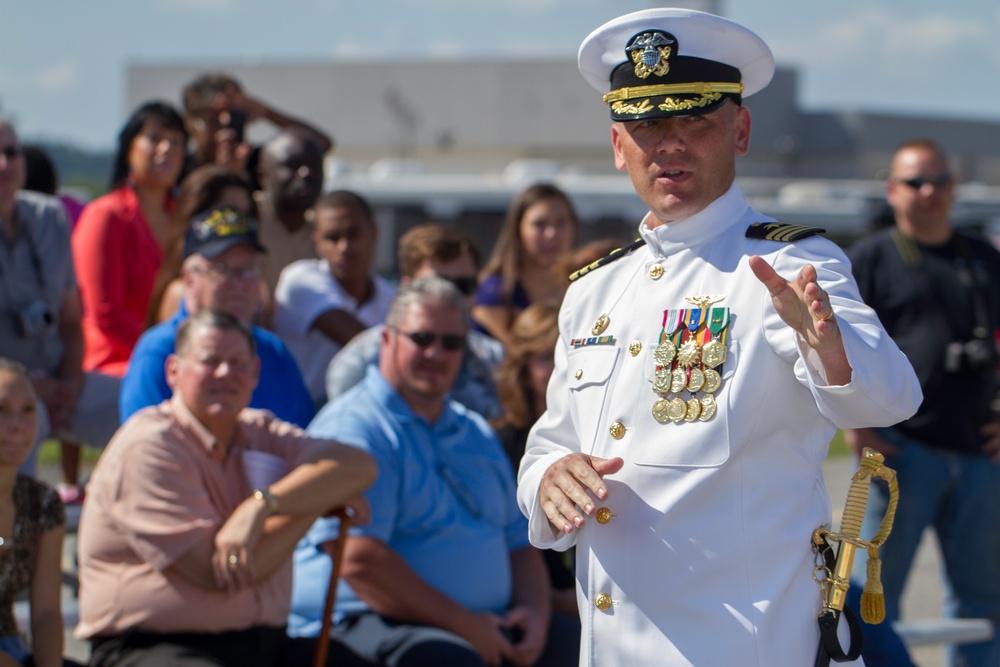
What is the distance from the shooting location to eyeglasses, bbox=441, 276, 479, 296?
548 centimetres

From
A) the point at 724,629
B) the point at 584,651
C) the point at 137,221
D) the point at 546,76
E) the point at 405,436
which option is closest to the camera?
the point at 724,629

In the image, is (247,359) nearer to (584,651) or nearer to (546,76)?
(584,651)

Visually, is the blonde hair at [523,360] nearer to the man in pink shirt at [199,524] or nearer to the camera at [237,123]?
the man in pink shirt at [199,524]

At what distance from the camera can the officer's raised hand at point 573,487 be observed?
7.25 feet

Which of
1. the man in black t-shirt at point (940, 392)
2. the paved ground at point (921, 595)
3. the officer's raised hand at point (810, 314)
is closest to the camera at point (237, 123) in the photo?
the paved ground at point (921, 595)

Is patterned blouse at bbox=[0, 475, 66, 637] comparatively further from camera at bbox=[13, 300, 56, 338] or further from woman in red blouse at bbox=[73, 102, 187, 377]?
woman in red blouse at bbox=[73, 102, 187, 377]

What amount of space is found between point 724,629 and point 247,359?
2052mm

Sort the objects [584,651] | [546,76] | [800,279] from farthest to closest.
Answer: [546,76] < [584,651] < [800,279]

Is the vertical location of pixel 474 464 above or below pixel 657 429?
below

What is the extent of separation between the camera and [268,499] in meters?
3.68

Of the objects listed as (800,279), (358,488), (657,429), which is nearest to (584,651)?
(657,429)

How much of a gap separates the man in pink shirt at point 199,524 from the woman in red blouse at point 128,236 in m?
1.59

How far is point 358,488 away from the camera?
3855 mm

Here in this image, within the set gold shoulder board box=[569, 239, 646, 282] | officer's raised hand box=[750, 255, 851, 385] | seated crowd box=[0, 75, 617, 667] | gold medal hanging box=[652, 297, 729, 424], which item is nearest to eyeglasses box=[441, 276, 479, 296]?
seated crowd box=[0, 75, 617, 667]
